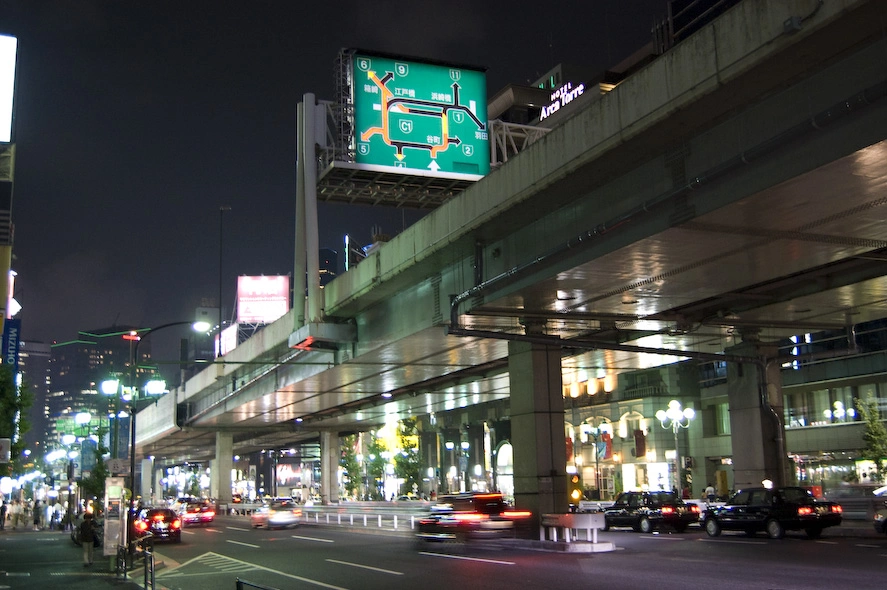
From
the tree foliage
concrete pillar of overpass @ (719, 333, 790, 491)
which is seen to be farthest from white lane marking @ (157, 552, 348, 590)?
the tree foliage

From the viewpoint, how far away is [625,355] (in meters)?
35.5

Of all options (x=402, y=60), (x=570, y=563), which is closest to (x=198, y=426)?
(x=402, y=60)

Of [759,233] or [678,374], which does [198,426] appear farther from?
[759,233]

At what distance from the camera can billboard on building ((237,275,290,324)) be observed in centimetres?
7250

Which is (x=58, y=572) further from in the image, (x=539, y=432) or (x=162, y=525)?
(x=539, y=432)

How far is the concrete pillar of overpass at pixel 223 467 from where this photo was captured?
251 ft

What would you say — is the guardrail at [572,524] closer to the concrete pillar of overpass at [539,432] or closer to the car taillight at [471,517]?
the concrete pillar of overpass at [539,432]

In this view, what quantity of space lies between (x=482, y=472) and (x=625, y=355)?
56416mm

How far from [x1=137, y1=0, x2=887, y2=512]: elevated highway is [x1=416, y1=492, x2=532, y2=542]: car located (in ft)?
12.7

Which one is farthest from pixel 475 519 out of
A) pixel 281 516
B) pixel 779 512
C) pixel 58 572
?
pixel 281 516

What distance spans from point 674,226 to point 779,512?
1623cm

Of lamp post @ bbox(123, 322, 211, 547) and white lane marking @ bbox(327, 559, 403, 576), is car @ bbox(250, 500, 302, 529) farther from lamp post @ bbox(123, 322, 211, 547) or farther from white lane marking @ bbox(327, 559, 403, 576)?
white lane marking @ bbox(327, 559, 403, 576)

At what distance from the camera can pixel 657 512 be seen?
115 ft

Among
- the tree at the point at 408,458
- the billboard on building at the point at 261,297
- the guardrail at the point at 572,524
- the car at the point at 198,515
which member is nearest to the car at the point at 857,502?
the guardrail at the point at 572,524
